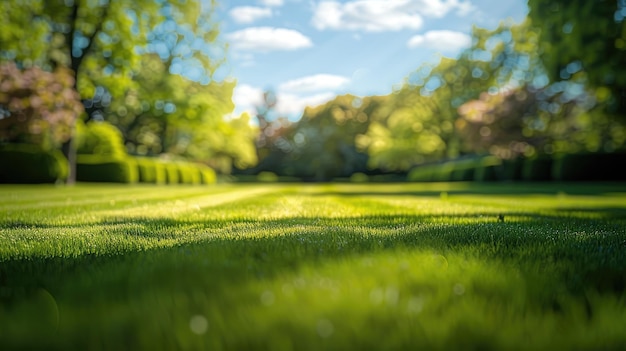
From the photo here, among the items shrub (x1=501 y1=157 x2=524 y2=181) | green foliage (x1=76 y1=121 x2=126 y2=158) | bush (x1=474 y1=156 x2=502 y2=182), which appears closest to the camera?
green foliage (x1=76 y1=121 x2=126 y2=158)

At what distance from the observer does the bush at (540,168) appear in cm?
2569

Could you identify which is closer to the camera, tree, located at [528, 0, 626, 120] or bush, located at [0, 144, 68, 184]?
tree, located at [528, 0, 626, 120]

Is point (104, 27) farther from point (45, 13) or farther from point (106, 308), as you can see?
point (106, 308)

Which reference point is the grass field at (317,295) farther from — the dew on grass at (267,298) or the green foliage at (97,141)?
→ the green foliage at (97,141)

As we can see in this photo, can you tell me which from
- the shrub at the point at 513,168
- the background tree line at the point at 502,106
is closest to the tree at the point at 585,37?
the background tree line at the point at 502,106

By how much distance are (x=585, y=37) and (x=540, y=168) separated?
1353 cm

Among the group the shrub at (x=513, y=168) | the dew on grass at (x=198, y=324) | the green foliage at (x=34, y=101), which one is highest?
the green foliage at (x=34, y=101)

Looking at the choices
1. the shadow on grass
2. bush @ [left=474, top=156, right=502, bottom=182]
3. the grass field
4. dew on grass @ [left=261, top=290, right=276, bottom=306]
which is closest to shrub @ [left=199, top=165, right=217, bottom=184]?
bush @ [left=474, top=156, right=502, bottom=182]

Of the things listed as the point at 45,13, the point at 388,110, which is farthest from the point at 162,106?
the point at 388,110

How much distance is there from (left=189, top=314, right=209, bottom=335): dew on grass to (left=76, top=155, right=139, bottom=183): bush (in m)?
23.9

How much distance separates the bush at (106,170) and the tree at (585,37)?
20.2 m

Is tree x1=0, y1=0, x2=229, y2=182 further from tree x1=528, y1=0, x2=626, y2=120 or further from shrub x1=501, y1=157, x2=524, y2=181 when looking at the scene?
shrub x1=501, y1=157, x2=524, y2=181

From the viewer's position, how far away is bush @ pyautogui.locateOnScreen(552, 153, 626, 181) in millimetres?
23078

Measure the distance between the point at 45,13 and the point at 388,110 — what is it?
153 feet
